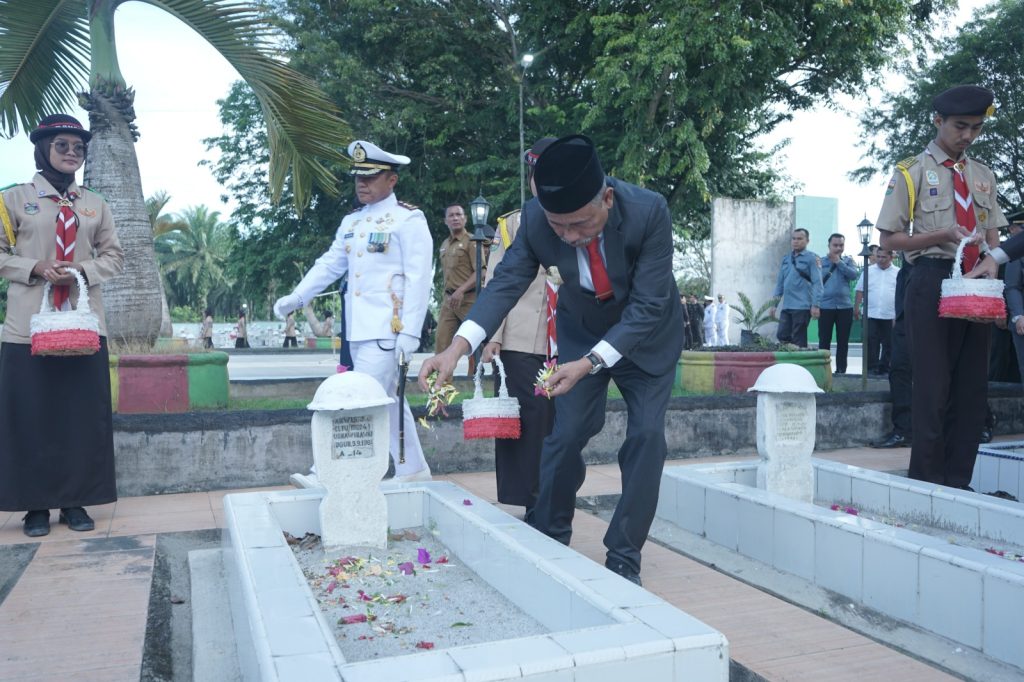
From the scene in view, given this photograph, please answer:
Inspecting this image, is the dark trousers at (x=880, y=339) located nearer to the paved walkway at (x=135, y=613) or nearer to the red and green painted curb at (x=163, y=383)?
the paved walkway at (x=135, y=613)

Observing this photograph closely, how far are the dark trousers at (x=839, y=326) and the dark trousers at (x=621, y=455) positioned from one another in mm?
8966

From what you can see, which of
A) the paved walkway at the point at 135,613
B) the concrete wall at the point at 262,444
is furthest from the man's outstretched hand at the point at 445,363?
the concrete wall at the point at 262,444

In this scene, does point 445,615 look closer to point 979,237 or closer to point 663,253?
point 663,253

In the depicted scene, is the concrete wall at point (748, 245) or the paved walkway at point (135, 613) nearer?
the paved walkway at point (135, 613)

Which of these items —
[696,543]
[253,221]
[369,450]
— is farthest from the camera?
[253,221]

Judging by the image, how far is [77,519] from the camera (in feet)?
17.1

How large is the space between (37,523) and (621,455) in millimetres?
3447

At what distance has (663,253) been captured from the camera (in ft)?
12.4

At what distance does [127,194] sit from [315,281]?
3.39m

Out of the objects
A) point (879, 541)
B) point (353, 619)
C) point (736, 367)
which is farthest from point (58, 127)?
point (736, 367)

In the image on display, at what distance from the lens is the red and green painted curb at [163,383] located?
6824 mm

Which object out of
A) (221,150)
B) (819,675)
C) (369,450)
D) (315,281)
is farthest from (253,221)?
(819,675)

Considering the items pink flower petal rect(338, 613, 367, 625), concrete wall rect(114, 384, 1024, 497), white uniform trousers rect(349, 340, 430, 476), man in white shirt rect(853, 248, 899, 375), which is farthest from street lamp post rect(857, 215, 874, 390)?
pink flower petal rect(338, 613, 367, 625)

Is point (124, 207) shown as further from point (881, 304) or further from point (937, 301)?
point (881, 304)
